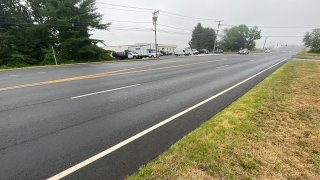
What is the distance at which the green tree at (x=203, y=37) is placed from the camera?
110m

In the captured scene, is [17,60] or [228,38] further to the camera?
[228,38]

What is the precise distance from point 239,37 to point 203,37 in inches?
773

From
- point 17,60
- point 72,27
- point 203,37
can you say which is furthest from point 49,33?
point 203,37

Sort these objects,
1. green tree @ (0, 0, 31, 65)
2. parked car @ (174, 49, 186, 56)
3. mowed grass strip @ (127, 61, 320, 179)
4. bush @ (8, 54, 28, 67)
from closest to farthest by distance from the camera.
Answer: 1. mowed grass strip @ (127, 61, 320, 179)
2. bush @ (8, 54, 28, 67)
3. green tree @ (0, 0, 31, 65)
4. parked car @ (174, 49, 186, 56)

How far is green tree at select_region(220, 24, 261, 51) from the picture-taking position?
11538 cm

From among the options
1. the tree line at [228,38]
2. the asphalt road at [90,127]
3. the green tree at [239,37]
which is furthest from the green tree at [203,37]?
the asphalt road at [90,127]

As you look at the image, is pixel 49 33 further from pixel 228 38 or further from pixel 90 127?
pixel 228 38

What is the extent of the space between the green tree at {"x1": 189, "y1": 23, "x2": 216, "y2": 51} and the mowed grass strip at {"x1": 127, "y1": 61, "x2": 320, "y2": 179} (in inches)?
4256

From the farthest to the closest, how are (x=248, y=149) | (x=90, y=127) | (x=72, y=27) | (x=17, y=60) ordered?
(x=72, y=27), (x=17, y=60), (x=90, y=127), (x=248, y=149)

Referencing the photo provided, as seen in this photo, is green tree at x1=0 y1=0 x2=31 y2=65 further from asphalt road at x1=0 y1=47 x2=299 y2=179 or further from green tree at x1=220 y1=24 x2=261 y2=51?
green tree at x1=220 y1=24 x2=261 y2=51

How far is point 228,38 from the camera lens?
116 metres

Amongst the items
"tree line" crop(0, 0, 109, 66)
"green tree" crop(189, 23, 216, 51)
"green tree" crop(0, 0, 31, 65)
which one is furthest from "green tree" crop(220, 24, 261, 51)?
"green tree" crop(0, 0, 31, 65)

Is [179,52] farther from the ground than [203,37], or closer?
closer

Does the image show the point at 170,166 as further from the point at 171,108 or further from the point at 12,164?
the point at 171,108
